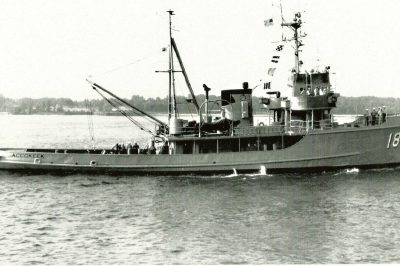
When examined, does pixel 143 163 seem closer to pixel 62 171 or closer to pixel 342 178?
pixel 62 171

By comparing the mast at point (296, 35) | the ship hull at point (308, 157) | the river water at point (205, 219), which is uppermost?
the mast at point (296, 35)

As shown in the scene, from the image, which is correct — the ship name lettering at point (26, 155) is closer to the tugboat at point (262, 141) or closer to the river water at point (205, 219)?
the tugboat at point (262, 141)

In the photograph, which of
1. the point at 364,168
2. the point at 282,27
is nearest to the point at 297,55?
the point at 282,27

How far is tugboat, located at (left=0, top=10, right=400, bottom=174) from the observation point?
83.0 feet

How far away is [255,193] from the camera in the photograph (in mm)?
21781

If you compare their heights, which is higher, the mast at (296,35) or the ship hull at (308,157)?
the mast at (296,35)

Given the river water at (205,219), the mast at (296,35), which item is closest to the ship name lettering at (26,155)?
the river water at (205,219)

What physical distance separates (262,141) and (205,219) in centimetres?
957

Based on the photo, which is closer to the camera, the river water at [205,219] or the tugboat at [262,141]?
the river water at [205,219]

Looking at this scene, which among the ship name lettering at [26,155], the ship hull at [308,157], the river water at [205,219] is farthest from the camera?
the ship name lettering at [26,155]

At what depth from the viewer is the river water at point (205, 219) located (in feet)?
47.0

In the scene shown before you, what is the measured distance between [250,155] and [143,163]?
5953mm

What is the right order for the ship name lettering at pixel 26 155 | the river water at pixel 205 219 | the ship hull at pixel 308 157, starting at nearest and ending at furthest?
the river water at pixel 205 219
the ship hull at pixel 308 157
the ship name lettering at pixel 26 155

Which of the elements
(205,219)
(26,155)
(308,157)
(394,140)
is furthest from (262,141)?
(26,155)
